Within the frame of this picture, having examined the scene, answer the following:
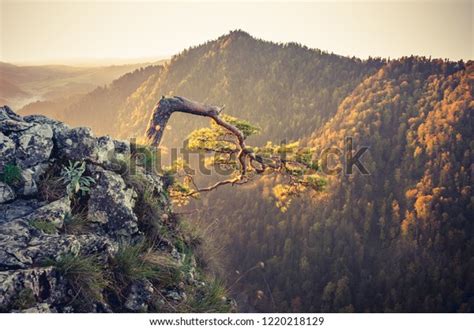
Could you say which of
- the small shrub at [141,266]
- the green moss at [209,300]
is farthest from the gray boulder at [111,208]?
the green moss at [209,300]

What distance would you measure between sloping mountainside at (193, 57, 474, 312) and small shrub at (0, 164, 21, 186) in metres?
68.3

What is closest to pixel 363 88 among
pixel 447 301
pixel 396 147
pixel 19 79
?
pixel 396 147

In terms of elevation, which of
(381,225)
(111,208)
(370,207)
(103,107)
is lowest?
(381,225)

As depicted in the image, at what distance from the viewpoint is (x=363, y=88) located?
17038 cm

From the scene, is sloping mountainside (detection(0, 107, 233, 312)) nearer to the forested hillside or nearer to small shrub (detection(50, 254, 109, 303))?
small shrub (detection(50, 254, 109, 303))

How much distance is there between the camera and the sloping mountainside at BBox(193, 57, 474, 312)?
Result: 85375 millimetres

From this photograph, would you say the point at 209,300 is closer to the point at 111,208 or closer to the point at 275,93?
the point at 111,208

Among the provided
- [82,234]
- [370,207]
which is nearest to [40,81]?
[82,234]

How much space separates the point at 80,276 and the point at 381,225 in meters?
114

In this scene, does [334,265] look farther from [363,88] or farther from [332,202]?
[363,88]

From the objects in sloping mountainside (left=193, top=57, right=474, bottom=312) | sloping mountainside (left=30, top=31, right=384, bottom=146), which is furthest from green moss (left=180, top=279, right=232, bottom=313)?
sloping mountainside (left=30, top=31, right=384, bottom=146)

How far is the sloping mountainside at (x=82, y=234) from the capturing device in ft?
11.9

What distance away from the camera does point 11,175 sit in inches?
170

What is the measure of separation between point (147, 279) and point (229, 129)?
405 cm
